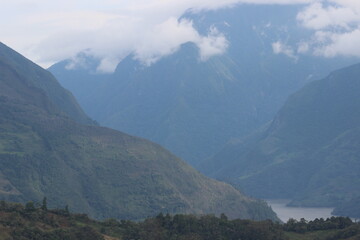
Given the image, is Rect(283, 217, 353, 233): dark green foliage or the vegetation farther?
Rect(283, 217, 353, 233): dark green foliage

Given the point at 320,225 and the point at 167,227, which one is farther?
the point at 320,225

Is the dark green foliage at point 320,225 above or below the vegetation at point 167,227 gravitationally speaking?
above

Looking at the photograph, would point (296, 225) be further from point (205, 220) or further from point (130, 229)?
point (130, 229)

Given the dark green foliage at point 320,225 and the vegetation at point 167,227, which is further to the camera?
the dark green foliage at point 320,225

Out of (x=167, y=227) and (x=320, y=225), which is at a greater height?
(x=320, y=225)

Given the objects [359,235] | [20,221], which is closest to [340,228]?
[359,235]

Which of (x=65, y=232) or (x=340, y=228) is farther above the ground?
(x=340, y=228)

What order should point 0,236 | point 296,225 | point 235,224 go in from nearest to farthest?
1. point 0,236
2. point 235,224
3. point 296,225

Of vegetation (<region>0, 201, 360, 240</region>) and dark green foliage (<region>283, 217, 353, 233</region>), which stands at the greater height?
dark green foliage (<region>283, 217, 353, 233</region>)
